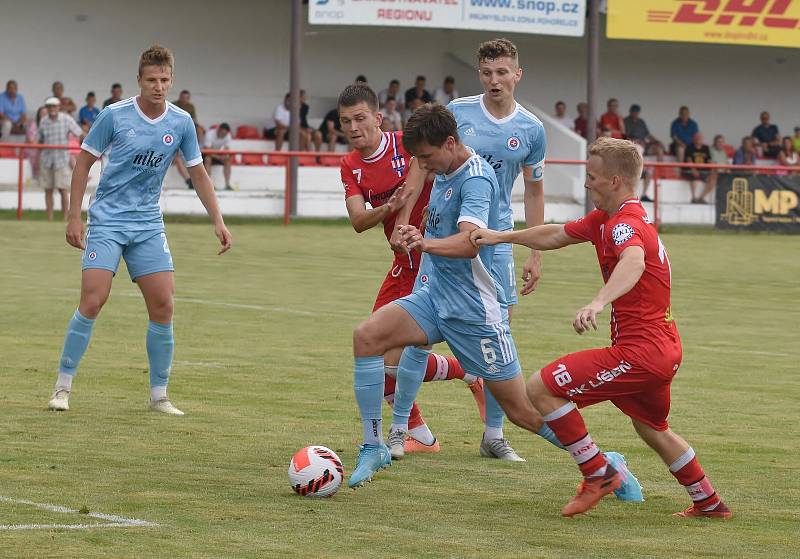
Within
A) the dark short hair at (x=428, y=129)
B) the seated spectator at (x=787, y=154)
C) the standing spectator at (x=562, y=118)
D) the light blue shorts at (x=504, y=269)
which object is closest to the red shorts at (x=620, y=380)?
the dark short hair at (x=428, y=129)

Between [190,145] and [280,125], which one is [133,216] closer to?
[190,145]

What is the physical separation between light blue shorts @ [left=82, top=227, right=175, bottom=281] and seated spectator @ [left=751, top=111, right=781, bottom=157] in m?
28.2

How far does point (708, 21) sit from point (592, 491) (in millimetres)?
27899

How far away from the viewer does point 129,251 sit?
9133 millimetres

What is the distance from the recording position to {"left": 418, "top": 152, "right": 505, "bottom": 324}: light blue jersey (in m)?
6.97

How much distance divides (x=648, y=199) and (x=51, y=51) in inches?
539

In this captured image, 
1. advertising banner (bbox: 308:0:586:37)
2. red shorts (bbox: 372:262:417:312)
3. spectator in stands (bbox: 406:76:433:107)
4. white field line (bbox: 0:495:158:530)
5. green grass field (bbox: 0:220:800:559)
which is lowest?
green grass field (bbox: 0:220:800:559)

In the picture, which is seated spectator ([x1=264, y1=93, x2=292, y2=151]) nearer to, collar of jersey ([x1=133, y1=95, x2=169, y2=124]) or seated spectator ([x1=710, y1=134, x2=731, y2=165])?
seated spectator ([x1=710, y1=134, x2=731, y2=165])

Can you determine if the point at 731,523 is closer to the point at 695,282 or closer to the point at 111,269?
the point at 111,269

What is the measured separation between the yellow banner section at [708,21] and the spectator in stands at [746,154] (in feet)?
7.77

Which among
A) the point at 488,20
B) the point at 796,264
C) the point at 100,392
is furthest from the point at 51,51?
the point at 100,392

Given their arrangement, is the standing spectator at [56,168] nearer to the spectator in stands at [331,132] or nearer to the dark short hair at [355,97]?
the spectator in stands at [331,132]

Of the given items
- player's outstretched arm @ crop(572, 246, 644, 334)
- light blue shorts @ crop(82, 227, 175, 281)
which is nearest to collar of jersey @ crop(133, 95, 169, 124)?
light blue shorts @ crop(82, 227, 175, 281)

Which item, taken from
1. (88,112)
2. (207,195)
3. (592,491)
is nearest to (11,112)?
(88,112)
